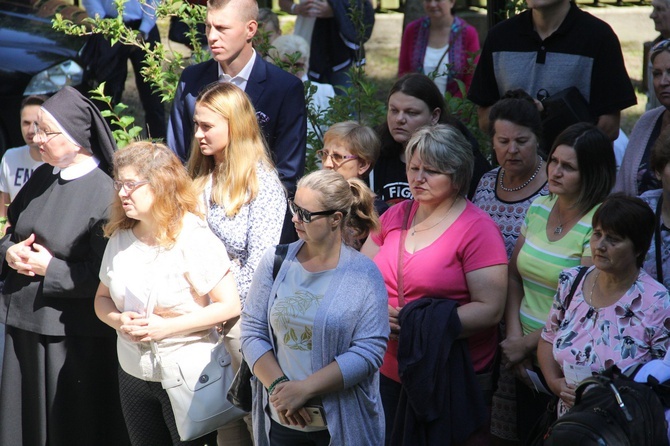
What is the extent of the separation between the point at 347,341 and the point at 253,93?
181 cm

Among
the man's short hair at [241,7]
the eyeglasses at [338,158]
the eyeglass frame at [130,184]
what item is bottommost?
the eyeglasses at [338,158]

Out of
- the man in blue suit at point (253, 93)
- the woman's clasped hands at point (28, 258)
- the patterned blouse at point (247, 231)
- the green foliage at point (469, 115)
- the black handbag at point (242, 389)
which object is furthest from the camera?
the green foliage at point (469, 115)

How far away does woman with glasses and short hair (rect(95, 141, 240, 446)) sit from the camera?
4074mm

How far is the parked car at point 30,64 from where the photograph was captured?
7.77 metres

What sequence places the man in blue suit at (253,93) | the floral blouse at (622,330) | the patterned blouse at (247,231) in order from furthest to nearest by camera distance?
the man in blue suit at (253,93)
the patterned blouse at (247,231)
the floral blouse at (622,330)

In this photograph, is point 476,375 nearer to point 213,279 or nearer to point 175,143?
point 213,279

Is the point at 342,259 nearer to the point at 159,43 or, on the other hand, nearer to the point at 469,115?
the point at 469,115

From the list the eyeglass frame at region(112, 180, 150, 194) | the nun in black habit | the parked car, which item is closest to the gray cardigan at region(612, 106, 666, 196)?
the eyeglass frame at region(112, 180, 150, 194)

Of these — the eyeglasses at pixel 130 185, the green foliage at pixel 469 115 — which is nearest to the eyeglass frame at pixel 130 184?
the eyeglasses at pixel 130 185

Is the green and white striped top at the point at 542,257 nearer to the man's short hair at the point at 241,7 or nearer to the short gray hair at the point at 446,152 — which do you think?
the short gray hair at the point at 446,152

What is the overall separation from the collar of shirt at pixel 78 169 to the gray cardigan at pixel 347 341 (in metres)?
1.32

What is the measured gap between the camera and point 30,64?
310 inches

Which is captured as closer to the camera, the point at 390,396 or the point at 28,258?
the point at 390,396

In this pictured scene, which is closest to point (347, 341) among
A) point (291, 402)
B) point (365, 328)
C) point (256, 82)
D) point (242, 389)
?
point (365, 328)
